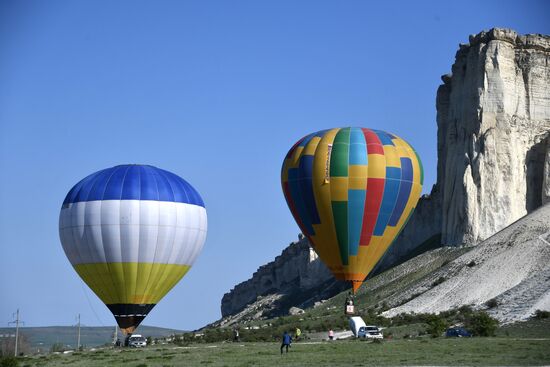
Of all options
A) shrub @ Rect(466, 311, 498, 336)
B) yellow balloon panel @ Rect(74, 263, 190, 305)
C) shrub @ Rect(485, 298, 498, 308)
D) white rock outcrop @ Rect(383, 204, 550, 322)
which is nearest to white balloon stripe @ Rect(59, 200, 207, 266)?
yellow balloon panel @ Rect(74, 263, 190, 305)

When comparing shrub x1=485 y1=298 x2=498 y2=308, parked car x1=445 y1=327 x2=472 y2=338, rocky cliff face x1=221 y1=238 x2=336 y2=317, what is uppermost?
rocky cliff face x1=221 y1=238 x2=336 y2=317

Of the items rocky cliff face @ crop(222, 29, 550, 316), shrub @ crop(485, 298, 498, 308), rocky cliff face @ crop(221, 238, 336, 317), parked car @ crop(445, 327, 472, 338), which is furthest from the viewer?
rocky cliff face @ crop(221, 238, 336, 317)

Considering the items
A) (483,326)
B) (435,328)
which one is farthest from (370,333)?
(483,326)

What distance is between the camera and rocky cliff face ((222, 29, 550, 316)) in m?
107

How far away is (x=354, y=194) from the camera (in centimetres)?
5947

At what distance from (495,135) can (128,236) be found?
5862cm

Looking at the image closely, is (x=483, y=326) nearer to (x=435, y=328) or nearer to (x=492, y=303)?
(x=435, y=328)

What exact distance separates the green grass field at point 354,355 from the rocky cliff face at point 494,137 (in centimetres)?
5386

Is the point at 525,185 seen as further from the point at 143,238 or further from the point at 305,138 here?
the point at 143,238

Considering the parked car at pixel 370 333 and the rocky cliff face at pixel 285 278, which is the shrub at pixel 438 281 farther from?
the rocky cliff face at pixel 285 278

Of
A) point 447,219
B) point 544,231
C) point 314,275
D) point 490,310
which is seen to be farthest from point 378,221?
point 314,275

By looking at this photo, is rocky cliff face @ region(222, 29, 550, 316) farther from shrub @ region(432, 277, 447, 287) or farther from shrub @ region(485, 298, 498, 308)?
shrub @ region(485, 298, 498, 308)

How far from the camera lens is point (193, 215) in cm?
5931

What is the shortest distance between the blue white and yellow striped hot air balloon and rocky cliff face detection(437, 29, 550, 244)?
51.8m
